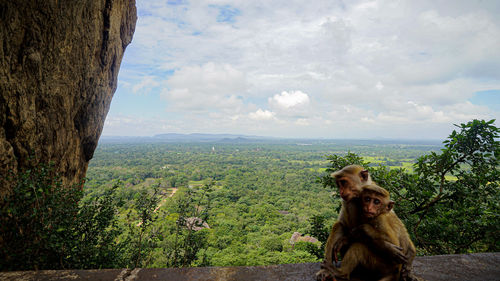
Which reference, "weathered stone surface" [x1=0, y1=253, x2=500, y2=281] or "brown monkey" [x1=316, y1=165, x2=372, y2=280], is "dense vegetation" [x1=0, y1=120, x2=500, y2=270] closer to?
"weathered stone surface" [x1=0, y1=253, x2=500, y2=281]

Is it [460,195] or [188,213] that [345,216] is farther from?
[460,195]

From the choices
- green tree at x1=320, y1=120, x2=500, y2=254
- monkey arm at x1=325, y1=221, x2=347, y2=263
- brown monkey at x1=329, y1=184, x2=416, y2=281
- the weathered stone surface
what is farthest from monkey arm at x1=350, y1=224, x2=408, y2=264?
green tree at x1=320, y1=120, x2=500, y2=254

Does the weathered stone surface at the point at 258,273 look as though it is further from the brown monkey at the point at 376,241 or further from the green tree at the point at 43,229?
the green tree at the point at 43,229

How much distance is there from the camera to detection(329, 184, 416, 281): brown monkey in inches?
61.5

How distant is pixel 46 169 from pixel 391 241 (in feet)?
13.4

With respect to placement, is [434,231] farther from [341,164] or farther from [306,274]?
[306,274]

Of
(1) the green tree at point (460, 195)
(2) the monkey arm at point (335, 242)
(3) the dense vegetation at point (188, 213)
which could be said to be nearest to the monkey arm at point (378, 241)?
(2) the monkey arm at point (335, 242)

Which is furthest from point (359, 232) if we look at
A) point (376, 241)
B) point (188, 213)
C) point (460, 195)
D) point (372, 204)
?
point (460, 195)

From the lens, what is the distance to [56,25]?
3877 millimetres

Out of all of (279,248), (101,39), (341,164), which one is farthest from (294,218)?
(101,39)

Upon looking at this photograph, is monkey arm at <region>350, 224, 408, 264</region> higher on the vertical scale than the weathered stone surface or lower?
higher

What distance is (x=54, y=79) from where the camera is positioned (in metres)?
4.08

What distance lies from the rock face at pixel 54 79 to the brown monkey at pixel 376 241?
3.81 m

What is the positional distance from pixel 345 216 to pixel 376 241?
33cm
